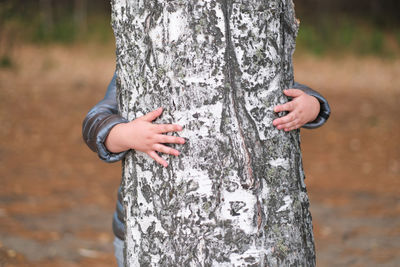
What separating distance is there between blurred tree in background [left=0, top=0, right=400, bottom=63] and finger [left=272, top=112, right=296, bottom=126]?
40.7 feet

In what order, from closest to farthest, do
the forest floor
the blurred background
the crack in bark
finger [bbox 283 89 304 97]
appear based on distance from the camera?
the crack in bark, finger [bbox 283 89 304 97], the forest floor, the blurred background

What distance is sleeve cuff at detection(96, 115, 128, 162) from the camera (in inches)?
77.9

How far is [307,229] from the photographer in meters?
1.96

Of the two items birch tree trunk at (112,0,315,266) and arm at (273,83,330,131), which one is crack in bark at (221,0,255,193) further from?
arm at (273,83,330,131)

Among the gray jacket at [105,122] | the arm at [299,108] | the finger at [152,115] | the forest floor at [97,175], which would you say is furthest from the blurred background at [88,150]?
the finger at [152,115]

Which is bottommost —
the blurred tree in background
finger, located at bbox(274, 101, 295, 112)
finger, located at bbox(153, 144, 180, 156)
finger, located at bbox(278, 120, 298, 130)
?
the blurred tree in background

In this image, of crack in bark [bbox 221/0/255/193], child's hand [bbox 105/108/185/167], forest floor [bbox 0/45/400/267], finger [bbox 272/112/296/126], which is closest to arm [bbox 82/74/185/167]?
child's hand [bbox 105/108/185/167]

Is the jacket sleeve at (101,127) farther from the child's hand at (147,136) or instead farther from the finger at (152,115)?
the finger at (152,115)

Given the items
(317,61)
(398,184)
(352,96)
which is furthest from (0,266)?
(317,61)

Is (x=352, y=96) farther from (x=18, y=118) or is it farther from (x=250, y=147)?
(x=250, y=147)

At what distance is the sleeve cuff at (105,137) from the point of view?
1979 millimetres

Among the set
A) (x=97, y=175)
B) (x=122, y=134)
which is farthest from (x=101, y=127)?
(x=97, y=175)

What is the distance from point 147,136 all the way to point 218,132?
0.25 m

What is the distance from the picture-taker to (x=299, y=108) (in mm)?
1929
